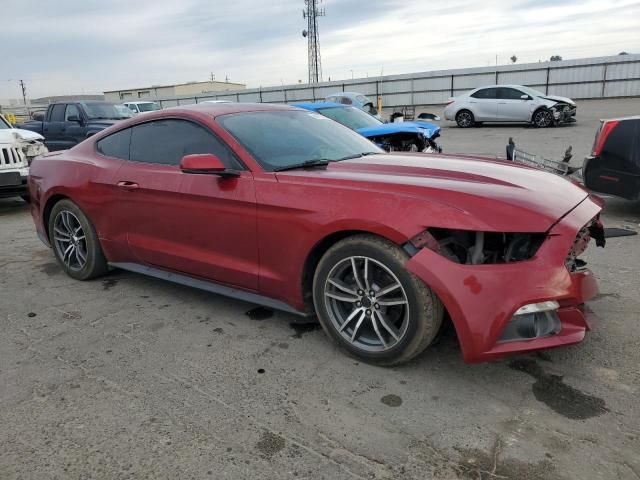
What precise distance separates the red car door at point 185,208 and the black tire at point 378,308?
1.98 ft

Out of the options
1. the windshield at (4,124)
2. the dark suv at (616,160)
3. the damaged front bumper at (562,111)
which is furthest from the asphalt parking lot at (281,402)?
the damaged front bumper at (562,111)

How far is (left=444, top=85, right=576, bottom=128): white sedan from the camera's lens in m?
18.6

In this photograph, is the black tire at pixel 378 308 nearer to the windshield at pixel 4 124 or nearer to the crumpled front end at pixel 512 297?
the crumpled front end at pixel 512 297

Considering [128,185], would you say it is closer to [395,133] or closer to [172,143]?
[172,143]

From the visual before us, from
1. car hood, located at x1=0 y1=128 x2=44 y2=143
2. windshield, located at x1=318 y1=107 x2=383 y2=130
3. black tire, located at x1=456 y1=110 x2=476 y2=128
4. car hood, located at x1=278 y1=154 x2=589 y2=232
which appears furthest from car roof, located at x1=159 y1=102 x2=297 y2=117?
black tire, located at x1=456 y1=110 x2=476 y2=128

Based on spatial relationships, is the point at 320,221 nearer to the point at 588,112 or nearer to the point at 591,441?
the point at 591,441

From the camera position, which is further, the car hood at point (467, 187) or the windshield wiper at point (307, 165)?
the windshield wiper at point (307, 165)

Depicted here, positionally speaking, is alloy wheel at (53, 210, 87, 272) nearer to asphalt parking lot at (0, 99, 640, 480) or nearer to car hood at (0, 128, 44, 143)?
asphalt parking lot at (0, 99, 640, 480)

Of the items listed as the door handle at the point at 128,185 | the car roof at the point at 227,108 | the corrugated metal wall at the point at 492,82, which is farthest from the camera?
the corrugated metal wall at the point at 492,82

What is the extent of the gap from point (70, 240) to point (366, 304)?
3.15m

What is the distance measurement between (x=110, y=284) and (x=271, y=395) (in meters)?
2.50

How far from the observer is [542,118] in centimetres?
1884

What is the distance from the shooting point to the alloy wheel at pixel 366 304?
2932mm

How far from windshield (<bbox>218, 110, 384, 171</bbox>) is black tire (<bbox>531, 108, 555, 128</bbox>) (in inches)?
654
